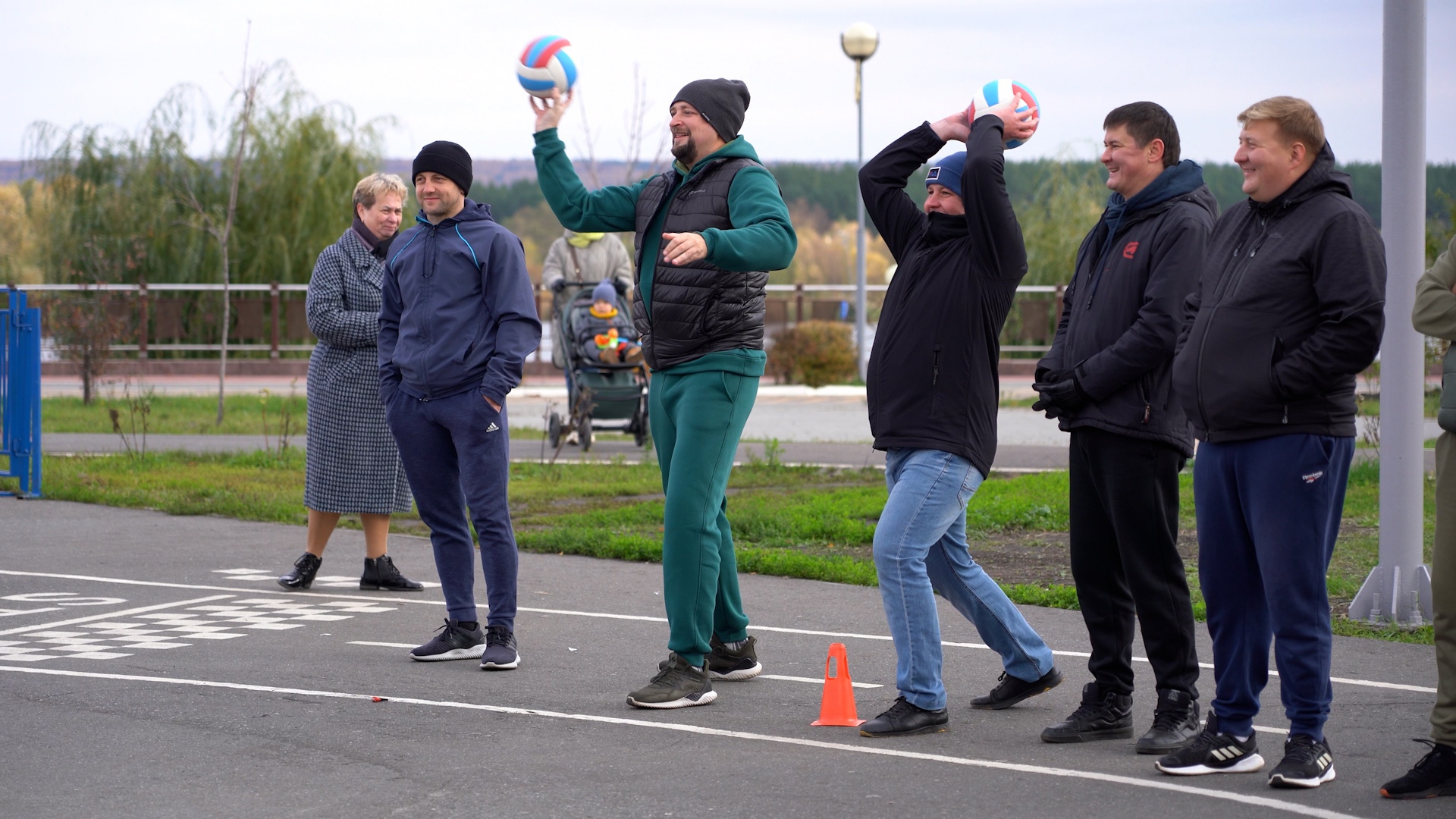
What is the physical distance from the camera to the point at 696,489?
19.6 feet

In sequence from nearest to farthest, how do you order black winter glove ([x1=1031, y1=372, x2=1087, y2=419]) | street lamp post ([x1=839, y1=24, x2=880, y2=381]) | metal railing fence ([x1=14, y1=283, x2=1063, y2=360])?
black winter glove ([x1=1031, y1=372, x2=1087, y2=419]) < street lamp post ([x1=839, y1=24, x2=880, y2=381]) < metal railing fence ([x1=14, y1=283, x2=1063, y2=360])

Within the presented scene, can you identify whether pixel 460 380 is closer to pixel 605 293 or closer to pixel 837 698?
pixel 837 698

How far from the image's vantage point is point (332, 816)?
4449mm

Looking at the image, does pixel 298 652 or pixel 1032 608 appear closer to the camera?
pixel 298 652

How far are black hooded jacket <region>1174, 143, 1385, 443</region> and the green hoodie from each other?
151 centimetres

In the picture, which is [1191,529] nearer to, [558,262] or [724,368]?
[724,368]

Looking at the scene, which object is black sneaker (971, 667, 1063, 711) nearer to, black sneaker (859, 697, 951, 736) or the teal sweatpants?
black sneaker (859, 697, 951, 736)

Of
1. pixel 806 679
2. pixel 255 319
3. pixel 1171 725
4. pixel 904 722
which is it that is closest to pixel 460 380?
pixel 806 679

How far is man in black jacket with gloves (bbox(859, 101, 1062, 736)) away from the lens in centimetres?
539

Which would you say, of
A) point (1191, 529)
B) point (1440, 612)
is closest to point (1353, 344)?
point (1440, 612)

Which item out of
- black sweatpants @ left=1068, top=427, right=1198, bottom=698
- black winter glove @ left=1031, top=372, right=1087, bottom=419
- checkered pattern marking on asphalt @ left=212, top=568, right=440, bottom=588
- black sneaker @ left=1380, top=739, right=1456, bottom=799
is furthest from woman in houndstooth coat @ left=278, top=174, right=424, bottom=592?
black sneaker @ left=1380, top=739, right=1456, bottom=799

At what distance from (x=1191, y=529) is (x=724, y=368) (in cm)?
584

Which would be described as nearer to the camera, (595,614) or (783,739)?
(783,739)

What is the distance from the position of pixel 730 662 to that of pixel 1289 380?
2656mm
